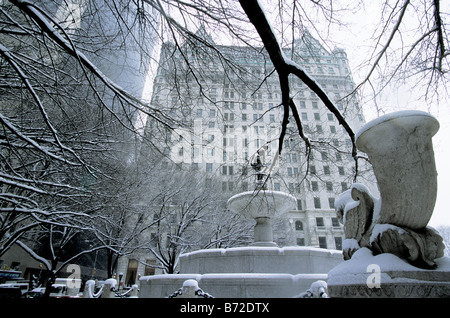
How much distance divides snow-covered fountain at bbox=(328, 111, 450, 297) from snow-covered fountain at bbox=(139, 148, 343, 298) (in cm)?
285

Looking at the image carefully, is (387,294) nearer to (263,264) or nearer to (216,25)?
(216,25)

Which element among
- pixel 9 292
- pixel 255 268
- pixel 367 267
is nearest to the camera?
pixel 367 267

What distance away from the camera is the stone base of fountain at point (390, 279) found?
1909 millimetres

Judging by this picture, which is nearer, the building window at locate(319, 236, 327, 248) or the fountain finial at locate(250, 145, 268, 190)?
the fountain finial at locate(250, 145, 268, 190)

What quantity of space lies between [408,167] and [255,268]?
5.19 m

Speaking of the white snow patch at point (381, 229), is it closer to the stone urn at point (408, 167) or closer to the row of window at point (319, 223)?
the stone urn at point (408, 167)

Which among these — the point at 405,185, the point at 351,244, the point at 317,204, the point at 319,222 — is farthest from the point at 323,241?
A: the point at 405,185

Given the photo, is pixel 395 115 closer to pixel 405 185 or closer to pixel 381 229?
pixel 405 185

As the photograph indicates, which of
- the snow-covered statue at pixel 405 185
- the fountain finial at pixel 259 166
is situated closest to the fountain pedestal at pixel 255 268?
the fountain finial at pixel 259 166

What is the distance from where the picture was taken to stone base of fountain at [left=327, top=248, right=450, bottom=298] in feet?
6.26

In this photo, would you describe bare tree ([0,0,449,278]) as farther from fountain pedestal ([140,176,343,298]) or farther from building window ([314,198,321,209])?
building window ([314,198,321,209])

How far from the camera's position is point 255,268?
21.0 ft

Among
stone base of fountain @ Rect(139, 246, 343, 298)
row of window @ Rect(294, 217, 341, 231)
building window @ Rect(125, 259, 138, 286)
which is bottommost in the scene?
building window @ Rect(125, 259, 138, 286)

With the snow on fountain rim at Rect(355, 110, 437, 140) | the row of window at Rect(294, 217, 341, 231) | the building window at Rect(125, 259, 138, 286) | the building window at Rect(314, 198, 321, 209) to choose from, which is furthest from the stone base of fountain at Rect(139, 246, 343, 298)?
the building window at Rect(314, 198, 321, 209)
